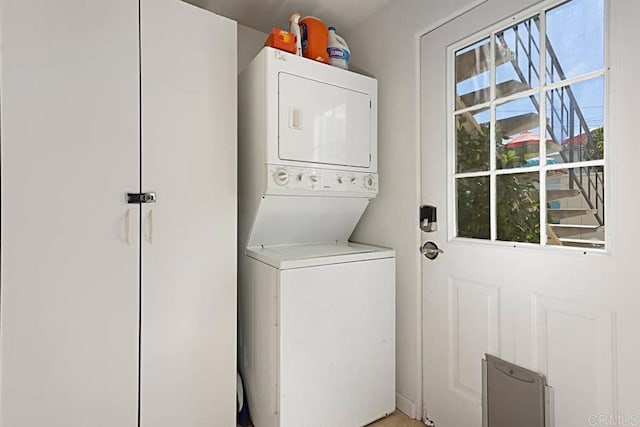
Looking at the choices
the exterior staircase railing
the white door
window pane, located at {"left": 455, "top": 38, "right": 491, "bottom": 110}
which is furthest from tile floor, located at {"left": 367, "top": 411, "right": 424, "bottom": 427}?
window pane, located at {"left": 455, "top": 38, "right": 491, "bottom": 110}

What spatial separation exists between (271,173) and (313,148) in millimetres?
282

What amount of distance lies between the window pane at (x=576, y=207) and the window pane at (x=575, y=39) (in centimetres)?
38

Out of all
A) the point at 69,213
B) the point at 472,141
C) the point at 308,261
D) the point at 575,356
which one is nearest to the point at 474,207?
the point at 472,141

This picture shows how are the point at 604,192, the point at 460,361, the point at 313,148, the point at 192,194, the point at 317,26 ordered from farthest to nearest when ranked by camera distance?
the point at 317,26 → the point at 313,148 → the point at 460,361 → the point at 192,194 → the point at 604,192

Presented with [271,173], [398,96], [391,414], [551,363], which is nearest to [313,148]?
[271,173]

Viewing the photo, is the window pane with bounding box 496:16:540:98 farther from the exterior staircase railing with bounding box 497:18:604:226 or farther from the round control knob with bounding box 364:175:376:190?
the round control knob with bounding box 364:175:376:190

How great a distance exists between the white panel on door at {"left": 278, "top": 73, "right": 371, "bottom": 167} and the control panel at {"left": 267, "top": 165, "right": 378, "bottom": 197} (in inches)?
2.4

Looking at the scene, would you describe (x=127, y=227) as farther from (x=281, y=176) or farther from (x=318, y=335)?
(x=318, y=335)

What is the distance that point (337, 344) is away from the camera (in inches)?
66.5

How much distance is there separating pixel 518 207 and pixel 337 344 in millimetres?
1068

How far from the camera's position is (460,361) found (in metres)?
1.65

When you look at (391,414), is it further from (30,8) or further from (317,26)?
(30,8)

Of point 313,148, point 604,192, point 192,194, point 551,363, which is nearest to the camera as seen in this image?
point 604,192

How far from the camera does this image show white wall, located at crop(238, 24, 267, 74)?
230 cm
